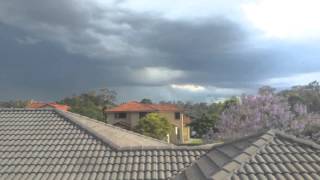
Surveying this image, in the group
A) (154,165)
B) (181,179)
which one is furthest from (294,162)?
(154,165)

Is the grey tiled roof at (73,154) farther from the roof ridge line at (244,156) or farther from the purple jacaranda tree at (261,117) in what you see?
the purple jacaranda tree at (261,117)

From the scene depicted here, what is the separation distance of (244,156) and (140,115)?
6207 cm

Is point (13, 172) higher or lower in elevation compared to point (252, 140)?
lower

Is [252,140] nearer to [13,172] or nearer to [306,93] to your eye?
[13,172]

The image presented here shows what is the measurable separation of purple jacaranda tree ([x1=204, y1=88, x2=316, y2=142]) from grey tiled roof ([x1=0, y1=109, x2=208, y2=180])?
22332 mm

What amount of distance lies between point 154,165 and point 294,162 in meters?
7.03

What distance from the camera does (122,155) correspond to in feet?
54.2

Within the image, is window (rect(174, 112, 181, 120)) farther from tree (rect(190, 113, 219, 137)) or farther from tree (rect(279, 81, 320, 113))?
tree (rect(279, 81, 320, 113))

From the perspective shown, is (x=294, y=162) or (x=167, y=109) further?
(x=167, y=109)

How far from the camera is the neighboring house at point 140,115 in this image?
71.1 metres

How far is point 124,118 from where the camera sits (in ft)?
238

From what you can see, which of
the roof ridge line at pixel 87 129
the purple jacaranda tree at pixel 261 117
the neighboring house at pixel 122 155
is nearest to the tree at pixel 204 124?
the purple jacaranda tree at pixel 261 117

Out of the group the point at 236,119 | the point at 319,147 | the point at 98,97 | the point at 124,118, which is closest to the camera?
the point at 319,147

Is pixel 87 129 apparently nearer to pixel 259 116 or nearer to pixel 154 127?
pixel 259 116
